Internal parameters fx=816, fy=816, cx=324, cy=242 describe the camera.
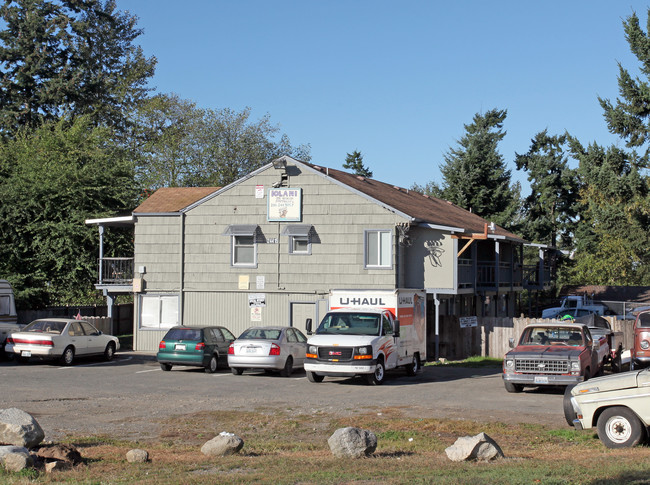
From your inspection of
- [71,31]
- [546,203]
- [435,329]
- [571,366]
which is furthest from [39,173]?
[546,203]

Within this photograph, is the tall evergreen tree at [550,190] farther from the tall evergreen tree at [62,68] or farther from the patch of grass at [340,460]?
the patch of grass at [340,460]

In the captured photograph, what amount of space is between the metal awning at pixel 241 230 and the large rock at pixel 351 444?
20884 mm

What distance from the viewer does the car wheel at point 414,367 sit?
23.8 m

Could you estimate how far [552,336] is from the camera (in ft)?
66.1

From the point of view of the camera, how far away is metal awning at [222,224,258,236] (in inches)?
1219

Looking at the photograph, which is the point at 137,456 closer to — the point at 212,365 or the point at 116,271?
the point at 212,365

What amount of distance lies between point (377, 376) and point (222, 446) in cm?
1082

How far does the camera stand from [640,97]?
101ft

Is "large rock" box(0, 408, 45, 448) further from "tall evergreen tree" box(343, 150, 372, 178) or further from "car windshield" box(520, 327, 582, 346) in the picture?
"tall evergreen tree" box(343, 150, 372, 178)

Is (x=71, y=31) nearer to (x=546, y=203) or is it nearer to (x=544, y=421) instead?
(x=546, y=203)

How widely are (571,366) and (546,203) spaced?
46.6 meters

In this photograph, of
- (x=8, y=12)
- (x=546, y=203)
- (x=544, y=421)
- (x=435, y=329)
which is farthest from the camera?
(x=546, y=203)

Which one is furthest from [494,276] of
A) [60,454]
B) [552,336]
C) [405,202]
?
[60,454]

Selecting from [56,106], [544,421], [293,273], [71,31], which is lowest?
[544,421]
